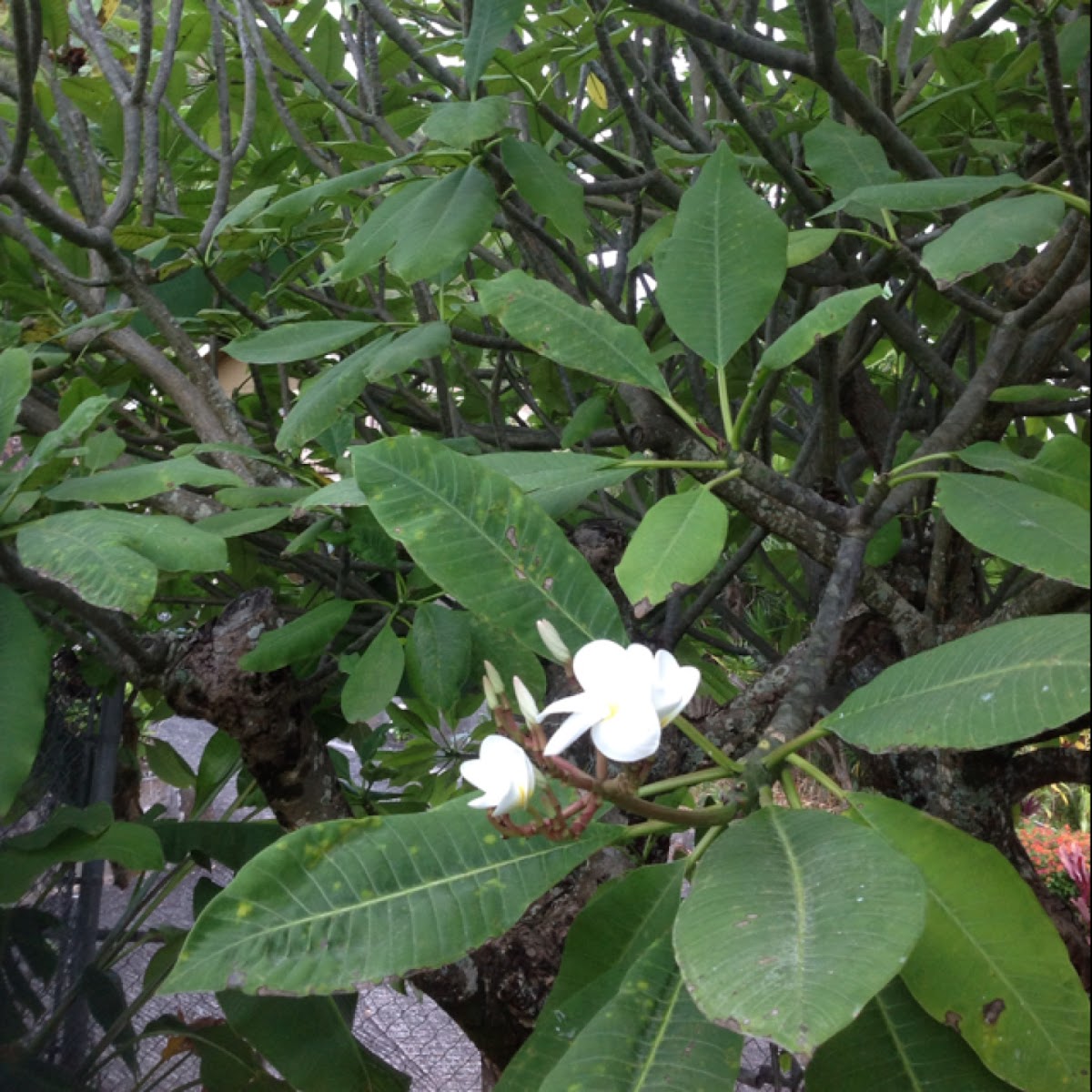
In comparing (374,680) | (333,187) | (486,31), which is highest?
(486,31)

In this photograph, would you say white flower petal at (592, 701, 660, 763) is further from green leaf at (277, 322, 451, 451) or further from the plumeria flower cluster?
green leaf at (277, 322, 451, 451)

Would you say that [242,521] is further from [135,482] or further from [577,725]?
[577,725]

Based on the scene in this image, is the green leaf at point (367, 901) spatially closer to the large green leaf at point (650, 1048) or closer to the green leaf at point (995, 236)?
the large green leaf at point (650, 1048)

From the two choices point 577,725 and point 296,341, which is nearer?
point 577,725

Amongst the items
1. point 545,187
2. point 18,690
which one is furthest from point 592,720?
point 545,187

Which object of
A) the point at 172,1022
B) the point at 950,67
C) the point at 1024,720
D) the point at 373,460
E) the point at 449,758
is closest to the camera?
the point at 1024,720

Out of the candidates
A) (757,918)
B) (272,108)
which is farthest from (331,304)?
(757,918)

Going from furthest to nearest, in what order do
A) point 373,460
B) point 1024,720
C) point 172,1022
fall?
point 172,1022, point 373,460, point 1024,720

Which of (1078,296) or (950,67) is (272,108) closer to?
(950,67)
